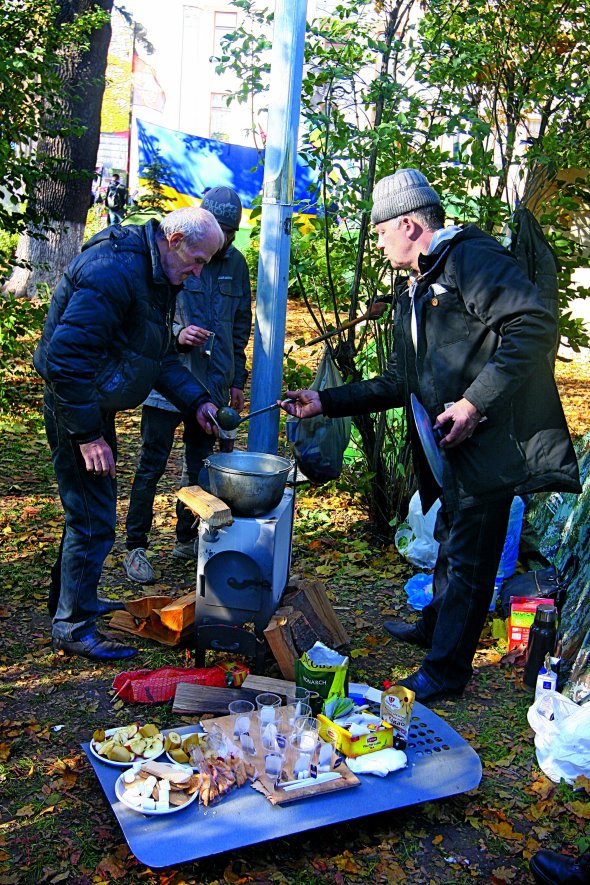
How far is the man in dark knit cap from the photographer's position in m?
5.11

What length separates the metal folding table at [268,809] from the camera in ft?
9.53

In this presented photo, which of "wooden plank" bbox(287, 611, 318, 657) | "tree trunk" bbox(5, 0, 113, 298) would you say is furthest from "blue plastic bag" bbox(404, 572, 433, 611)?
"tree trunk" bbox(5, 0, 113, 298)

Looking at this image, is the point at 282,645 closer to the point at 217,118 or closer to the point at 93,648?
the point at 93,648

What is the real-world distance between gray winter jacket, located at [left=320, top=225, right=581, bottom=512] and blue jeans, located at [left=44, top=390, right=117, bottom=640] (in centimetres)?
156

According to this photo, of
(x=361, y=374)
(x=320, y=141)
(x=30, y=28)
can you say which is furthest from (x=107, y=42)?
(x=361, y=374)

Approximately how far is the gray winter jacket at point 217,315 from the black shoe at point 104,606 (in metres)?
1.13

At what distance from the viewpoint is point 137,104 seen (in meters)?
37.2

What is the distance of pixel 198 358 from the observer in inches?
207

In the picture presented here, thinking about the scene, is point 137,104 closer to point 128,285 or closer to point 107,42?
point 107,42

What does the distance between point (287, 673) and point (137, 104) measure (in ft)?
121

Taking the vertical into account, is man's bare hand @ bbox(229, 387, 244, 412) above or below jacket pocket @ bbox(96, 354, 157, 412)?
below

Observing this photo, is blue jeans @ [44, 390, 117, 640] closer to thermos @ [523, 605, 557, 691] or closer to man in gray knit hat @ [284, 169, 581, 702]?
man in gray knit hat @ [284, 169, 581, 702]

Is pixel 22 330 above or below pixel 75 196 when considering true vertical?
below

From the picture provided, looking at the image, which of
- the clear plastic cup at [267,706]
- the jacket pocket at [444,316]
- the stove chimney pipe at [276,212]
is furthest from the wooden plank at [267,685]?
the jacket pocket at [444,316]
